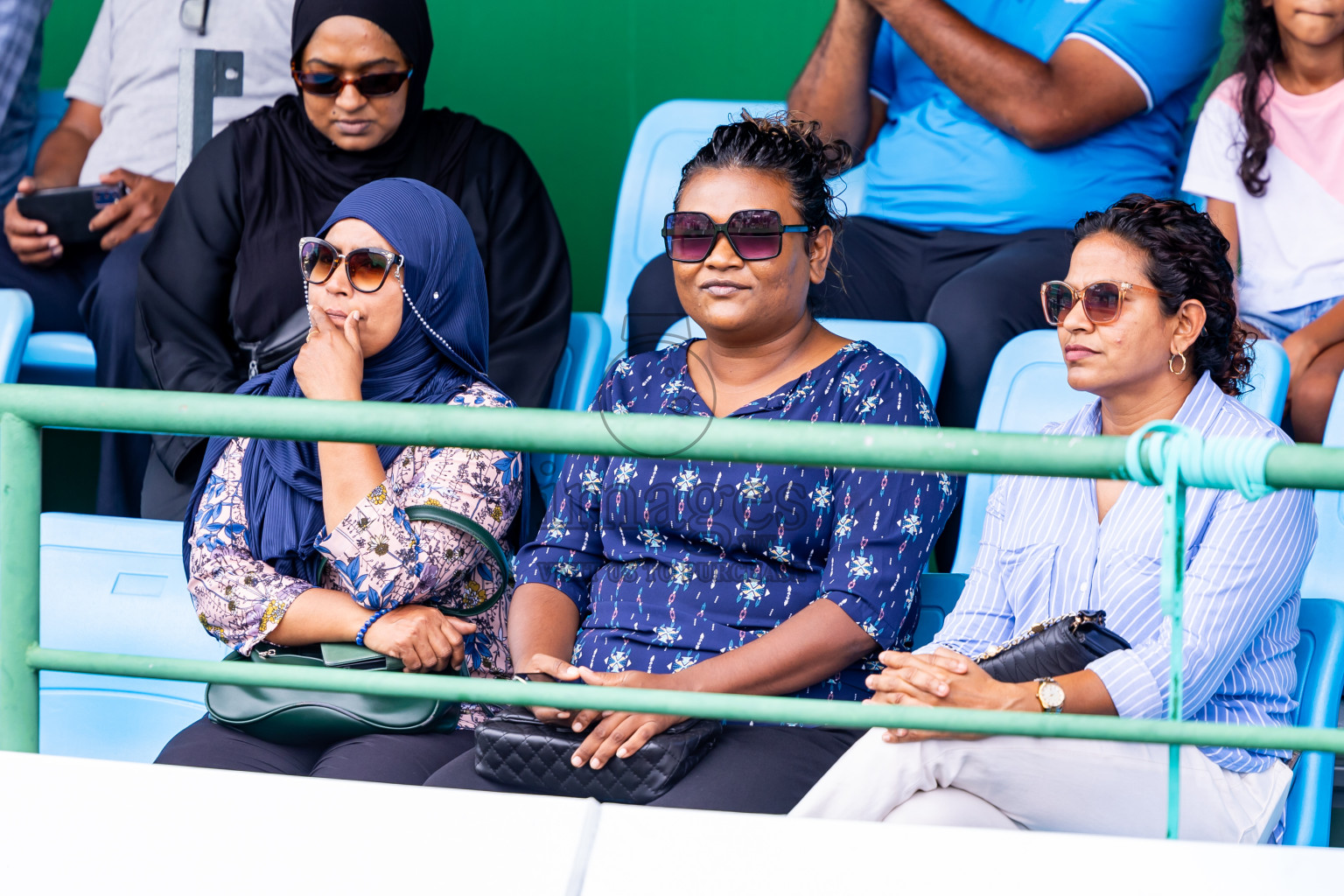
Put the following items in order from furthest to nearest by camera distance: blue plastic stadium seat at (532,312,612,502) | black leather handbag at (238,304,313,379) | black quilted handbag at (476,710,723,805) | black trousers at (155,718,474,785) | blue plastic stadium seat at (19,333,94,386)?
blue plastic stadium seat at (19,333,94,386) < blue plastic stadium seat at (532,312,612,502) < black leather handbag at (238,304,313,379) < black trousers at (155,718,474,785) < black quilted handbag at (476,710,723,805)

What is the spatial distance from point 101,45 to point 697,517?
9.50 ft

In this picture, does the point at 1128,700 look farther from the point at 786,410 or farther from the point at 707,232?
the point at 707,232

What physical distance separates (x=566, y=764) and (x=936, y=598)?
811 mm

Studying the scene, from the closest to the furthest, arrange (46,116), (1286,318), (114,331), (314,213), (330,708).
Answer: (330,708), (1286,318), (314,213), (114,331), (46,116)

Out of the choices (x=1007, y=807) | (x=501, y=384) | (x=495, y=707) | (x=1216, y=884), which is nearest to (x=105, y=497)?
(x=501, y=384)

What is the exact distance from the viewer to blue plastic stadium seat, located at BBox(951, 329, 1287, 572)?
8.57 feet

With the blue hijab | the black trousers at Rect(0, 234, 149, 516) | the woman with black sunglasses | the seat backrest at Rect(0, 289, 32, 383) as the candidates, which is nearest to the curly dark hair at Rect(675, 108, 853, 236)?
the woman with black sunglasses

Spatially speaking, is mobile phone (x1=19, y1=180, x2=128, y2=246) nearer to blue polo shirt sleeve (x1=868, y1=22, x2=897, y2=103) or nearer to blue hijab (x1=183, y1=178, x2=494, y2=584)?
blue hijab (x1=183, y1=178, x2=494, y2=584)

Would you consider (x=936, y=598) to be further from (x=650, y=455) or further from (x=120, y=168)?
(x=120, y=168)

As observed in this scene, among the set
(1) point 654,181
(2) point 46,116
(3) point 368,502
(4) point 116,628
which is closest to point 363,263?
(3) point 368,502

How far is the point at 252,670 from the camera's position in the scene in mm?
1394

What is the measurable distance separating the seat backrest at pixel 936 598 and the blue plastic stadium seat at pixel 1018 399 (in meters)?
0.20

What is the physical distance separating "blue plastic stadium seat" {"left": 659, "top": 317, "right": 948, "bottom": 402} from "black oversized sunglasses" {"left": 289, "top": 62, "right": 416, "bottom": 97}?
94cm

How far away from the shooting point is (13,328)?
10.7 ft
